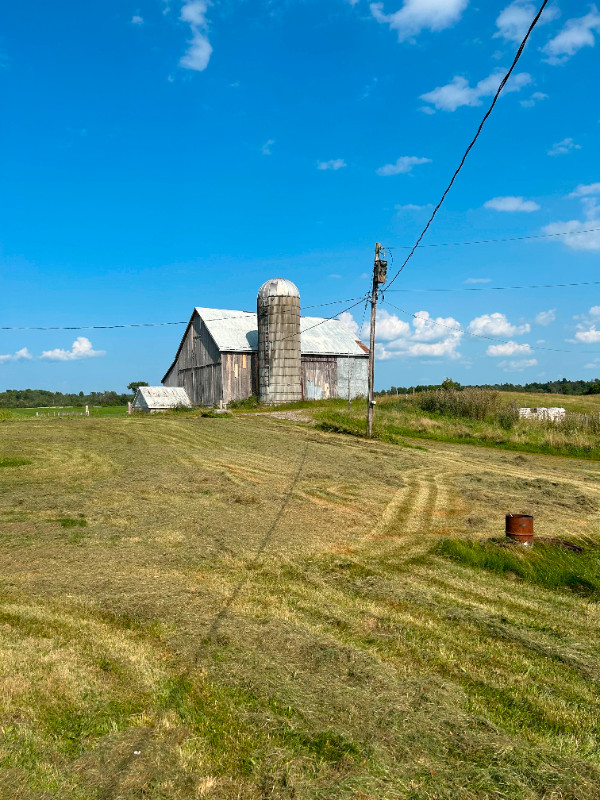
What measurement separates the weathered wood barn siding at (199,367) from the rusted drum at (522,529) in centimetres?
3008

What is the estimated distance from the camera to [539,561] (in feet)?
23.5

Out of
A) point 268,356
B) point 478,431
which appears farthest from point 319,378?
point 478,431

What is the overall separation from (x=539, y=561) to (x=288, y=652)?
13.4ft

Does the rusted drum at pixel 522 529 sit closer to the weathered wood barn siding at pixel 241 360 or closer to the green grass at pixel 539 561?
the green grass at pixel 539 561

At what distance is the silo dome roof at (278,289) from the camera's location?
3591 cm

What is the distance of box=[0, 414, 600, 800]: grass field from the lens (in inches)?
124

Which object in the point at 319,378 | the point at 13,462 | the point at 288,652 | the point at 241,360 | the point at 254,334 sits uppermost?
the point at 254,334

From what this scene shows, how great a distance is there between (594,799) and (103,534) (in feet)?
22.3

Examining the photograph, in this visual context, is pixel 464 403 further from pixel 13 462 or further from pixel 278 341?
pixel 13 462

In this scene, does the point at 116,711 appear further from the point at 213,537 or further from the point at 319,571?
the point at 213,537

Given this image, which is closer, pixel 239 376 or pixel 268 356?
pixel 268 356

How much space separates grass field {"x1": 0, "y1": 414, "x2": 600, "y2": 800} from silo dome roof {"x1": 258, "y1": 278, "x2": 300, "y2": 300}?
87.0 ft

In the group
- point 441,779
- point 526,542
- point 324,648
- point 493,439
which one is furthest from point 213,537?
point 493,439

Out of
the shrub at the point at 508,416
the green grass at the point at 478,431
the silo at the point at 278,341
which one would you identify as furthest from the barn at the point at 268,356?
the shrub at the point at 508,416
